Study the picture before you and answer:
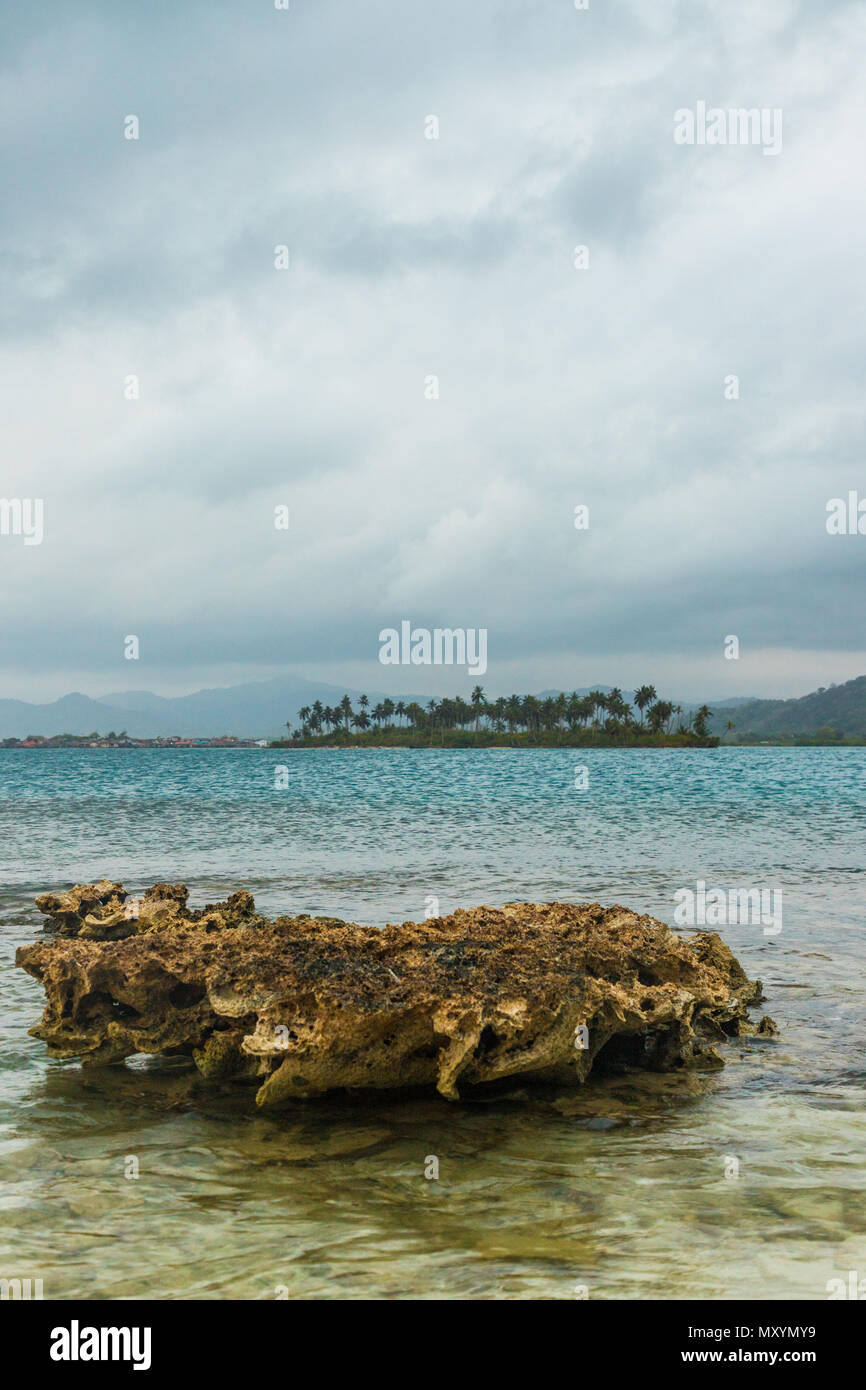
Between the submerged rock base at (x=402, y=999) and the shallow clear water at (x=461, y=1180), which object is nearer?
the shallow clear water at (x=461, y=1180)

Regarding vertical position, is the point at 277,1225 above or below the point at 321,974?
below

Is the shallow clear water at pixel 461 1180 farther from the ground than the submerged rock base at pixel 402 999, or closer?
closer

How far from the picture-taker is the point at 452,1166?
6.71 metres

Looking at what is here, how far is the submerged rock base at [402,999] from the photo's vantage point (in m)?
7.63

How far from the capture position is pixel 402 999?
7.76 meters

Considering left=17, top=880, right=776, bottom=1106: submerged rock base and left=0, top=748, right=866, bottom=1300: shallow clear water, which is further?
left=17, top=880, right=776, bottom=1106: submerged rock base

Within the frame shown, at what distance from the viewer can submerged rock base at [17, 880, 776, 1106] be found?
25.0 ft

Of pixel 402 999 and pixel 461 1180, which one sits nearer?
pixel 461 1180

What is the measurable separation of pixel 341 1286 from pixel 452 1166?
170 cm

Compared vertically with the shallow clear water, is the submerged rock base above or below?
above

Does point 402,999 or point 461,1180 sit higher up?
point 402,999
